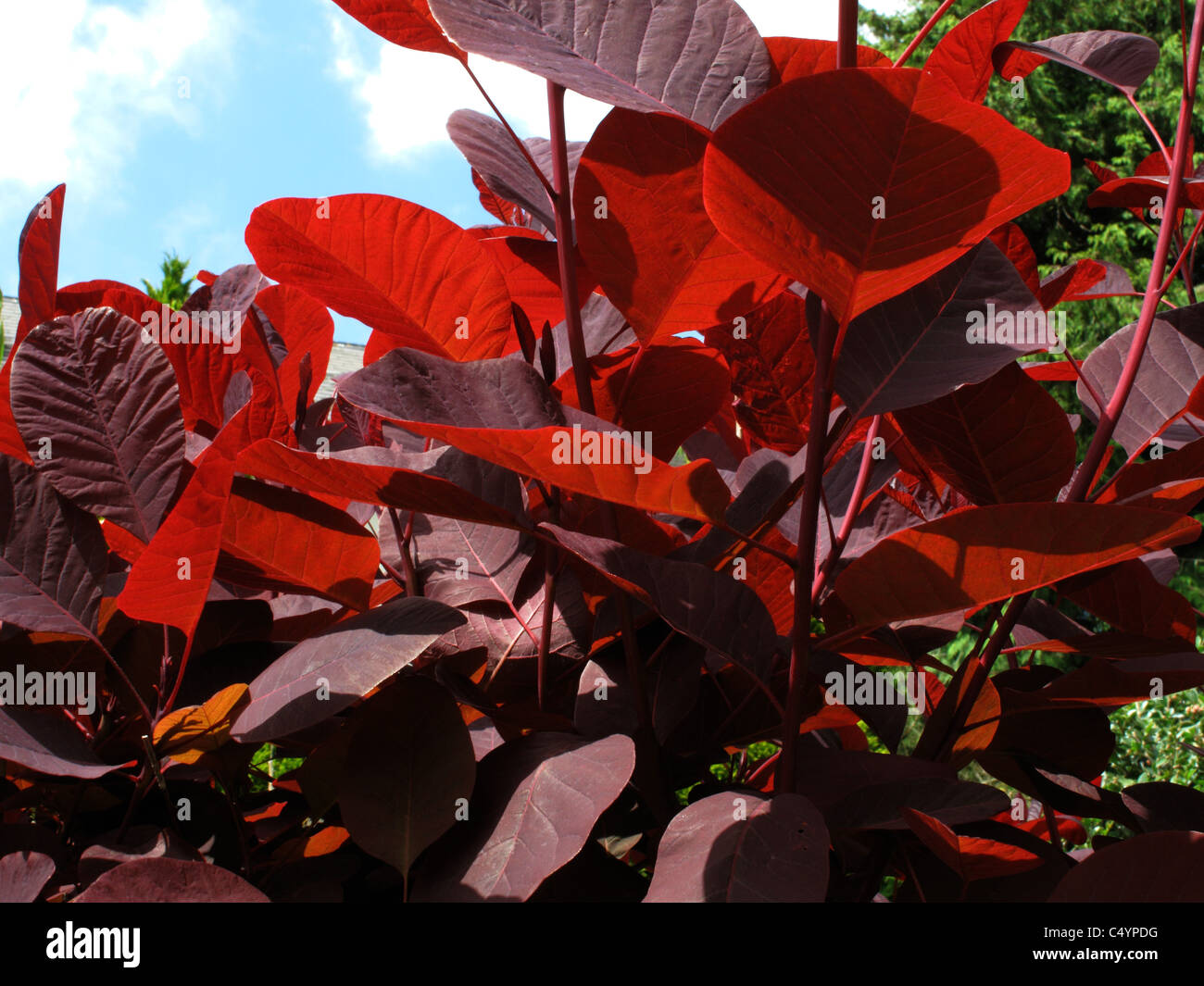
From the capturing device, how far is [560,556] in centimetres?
64

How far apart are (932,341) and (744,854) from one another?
0.34m

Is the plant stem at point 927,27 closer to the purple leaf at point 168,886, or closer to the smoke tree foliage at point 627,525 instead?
the smoke tree foliage at point 627,525

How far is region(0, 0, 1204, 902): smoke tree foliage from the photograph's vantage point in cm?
49

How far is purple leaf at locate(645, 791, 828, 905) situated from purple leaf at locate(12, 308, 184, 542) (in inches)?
16.0

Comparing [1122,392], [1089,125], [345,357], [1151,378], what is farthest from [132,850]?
[345,357]

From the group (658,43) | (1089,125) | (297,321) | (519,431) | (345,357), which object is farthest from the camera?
(345,357)

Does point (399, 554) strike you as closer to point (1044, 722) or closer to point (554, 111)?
point (554, 111)

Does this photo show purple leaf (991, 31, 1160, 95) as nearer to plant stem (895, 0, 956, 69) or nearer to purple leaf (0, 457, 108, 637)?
plant stem (895, 0, 956, 69)

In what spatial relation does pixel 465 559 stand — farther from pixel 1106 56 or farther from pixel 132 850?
pixel 1106 56

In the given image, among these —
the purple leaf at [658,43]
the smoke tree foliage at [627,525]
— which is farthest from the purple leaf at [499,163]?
the purple leaf at [658,43]

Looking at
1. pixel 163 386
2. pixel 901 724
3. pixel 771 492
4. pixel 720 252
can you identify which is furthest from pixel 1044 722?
pixel 163 386

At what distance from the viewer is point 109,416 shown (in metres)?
0.61

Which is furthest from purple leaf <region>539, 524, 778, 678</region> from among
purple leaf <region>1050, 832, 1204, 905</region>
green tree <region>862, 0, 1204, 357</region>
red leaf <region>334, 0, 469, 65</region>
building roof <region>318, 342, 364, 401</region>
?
building roof <region>318, 342, 364, 401</region>
